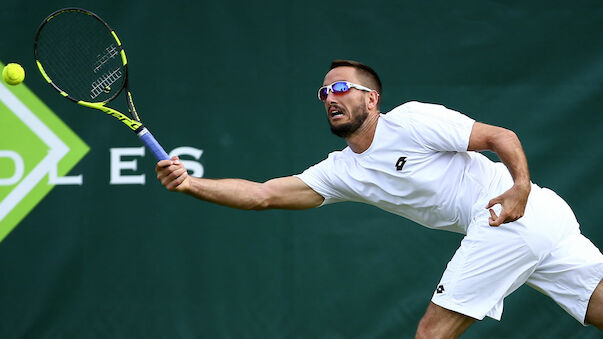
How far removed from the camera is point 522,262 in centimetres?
367

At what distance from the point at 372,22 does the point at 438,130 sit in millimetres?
1459

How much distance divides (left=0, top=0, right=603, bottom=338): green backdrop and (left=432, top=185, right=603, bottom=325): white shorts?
1.18 m

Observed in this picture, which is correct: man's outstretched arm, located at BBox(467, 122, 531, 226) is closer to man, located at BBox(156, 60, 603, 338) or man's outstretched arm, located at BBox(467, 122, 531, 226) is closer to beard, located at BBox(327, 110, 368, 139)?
man, located at BBox(156, 60, 603, 338)

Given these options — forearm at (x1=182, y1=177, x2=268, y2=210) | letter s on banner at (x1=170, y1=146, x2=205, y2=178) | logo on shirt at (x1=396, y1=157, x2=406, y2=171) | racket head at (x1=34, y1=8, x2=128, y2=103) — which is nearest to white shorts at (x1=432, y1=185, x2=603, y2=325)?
logo on shirt at (x1=396, y1=157, x2=406, y2=171)

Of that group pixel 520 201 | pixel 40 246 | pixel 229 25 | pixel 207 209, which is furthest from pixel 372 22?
pixel 40 246

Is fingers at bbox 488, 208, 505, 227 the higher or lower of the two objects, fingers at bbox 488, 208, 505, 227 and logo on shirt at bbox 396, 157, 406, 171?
the lower

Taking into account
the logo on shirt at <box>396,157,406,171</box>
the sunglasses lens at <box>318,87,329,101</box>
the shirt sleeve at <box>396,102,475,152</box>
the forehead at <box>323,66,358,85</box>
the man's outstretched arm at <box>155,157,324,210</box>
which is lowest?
the man's outstretched arm at <box>155,157,324,210</box>

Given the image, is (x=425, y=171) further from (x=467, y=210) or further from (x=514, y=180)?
(x=514, y=180)

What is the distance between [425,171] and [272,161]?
136cm

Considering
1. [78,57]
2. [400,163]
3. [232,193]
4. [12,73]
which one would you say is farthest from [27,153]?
[400,163]

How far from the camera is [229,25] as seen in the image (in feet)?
16.2

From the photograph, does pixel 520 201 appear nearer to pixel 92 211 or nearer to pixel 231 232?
pixel 231 232

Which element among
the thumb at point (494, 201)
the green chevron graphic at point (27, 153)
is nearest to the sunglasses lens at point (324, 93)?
the thumb at point (494, 201)

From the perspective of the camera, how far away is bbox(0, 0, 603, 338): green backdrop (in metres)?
4.89
